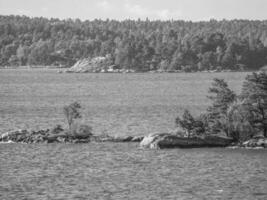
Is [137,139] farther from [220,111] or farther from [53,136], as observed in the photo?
[220,111]

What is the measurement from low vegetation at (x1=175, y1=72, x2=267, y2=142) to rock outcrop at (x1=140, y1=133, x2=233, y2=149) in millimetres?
1165

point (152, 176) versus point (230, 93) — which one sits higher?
point (230, 93)

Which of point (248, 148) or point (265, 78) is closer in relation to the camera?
point (248, 148)

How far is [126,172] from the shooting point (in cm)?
6606

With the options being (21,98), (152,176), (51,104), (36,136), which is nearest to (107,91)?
(21,98)

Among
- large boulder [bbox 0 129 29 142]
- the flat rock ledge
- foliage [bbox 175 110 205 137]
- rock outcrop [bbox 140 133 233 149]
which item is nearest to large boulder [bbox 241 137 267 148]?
rock outcrop [bbox 140 133 233 149]

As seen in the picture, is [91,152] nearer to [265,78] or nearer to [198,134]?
[198,134]

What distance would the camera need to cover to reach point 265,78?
8231 centimetres

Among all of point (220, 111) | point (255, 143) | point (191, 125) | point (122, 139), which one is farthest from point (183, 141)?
point (122, 139)

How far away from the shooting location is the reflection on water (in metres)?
57.7

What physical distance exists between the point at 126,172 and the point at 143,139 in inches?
580

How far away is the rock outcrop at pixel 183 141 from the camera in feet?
256

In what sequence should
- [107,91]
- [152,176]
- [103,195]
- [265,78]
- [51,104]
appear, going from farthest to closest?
1. [107,91]
2. [51,104]
3. [265,78]
4. [152,176]
5. [103,195]

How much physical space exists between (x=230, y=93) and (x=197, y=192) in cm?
2699
